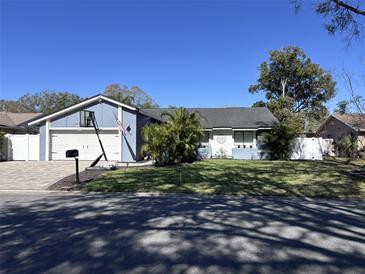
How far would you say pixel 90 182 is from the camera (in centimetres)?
1070

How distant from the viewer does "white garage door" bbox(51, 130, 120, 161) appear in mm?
19938

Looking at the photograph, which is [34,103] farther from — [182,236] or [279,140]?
[182,236]

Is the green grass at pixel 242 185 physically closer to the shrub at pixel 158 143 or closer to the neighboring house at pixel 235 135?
the shrub at pixel 158 143

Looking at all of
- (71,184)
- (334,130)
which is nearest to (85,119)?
(71,184)

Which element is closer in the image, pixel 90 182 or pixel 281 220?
pixel 281 220

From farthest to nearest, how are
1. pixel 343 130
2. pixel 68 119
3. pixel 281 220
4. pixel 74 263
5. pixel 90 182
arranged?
pixel 343 130 < pixel 68 119 < pixel 90 182 < pixel 281 220 < pixel 74 263

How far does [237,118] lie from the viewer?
2583 centimetres

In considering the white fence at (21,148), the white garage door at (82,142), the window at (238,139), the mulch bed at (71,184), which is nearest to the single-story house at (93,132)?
the white garage door at (82,142)

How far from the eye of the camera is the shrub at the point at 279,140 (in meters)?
21.1

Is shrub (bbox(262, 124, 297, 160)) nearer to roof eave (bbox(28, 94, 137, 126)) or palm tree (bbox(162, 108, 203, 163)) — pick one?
palm tree (bbox(162, 108, 203, 163))

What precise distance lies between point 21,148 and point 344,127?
90.9ft

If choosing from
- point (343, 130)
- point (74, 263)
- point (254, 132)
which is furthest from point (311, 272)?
point (343, 130)

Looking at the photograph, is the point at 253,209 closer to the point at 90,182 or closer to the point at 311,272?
the point at 311,272

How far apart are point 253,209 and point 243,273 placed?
3.38 m
